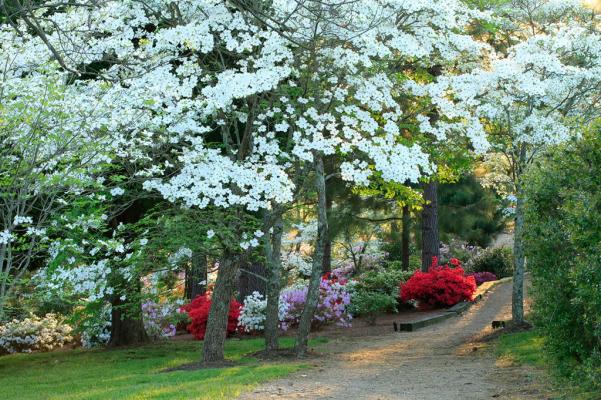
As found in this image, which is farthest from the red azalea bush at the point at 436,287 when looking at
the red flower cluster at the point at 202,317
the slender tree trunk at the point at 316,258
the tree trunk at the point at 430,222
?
the slender tree trunk at the point at 316,258

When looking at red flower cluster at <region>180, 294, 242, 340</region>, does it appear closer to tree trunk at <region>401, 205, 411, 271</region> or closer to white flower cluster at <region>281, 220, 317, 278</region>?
tree trunk at <region>401, 205, 411, 271</region>

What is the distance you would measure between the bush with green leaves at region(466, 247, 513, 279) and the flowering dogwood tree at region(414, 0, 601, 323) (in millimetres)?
12999

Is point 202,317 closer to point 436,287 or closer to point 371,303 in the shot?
point 371,303

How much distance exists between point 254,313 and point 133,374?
5480 mm

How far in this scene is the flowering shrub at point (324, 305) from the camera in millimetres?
16828

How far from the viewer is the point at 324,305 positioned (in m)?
16.8

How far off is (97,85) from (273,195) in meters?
2.73

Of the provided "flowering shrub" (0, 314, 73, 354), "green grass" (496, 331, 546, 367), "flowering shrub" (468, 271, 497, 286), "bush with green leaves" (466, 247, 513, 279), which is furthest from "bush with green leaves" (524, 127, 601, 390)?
"bush with green leaves" (466, 247, 513, 279)

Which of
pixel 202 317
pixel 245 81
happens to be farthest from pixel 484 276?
pixel 245 81

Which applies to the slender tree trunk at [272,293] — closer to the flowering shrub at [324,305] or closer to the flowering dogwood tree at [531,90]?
the flowering dogwood tree at [531,90]

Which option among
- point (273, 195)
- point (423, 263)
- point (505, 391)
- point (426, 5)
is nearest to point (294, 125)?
point (273, 195)

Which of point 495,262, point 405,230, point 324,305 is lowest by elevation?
point 324,305

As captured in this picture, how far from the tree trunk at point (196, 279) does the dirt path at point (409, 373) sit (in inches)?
95.4

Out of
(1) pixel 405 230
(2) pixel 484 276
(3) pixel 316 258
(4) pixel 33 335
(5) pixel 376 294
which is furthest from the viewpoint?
(2) pixel 484 276
